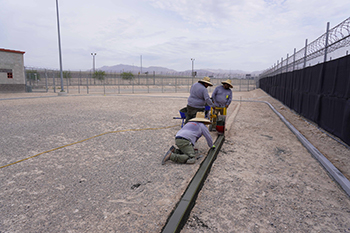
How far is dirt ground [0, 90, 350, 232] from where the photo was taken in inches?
111

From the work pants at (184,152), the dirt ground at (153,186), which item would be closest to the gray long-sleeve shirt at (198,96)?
the dirt ground at (153,186)

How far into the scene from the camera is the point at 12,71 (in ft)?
79.1

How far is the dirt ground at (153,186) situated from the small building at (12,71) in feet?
72.3

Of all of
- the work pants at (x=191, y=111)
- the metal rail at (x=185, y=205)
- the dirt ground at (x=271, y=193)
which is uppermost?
the work pants at (x=191, y=111)

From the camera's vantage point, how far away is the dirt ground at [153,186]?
9.23ft

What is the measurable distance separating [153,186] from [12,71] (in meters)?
27.8

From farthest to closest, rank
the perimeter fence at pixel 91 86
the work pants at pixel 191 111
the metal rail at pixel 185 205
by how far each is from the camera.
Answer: the perimeter fence at pixel 91 86 < the work pants at pixel 191 111 < the metal rail at pixel 185 205

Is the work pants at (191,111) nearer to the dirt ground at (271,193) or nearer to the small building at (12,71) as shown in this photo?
the dirt ground at (271,193)

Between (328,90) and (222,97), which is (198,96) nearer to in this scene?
(222,97)

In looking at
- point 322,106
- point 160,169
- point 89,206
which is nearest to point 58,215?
point 89,206

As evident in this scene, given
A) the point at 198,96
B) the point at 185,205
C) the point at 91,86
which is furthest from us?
the point at 91,86

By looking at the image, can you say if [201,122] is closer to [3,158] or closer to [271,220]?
[271,220]

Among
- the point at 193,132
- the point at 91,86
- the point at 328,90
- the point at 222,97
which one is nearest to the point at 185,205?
the point at 193,132

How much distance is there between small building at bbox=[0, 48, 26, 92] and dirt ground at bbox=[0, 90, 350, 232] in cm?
2204
